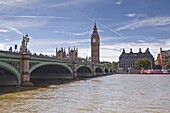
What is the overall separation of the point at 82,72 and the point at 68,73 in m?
30.9

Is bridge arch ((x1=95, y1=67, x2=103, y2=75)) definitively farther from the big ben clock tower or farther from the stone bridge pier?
the stone bridge pier

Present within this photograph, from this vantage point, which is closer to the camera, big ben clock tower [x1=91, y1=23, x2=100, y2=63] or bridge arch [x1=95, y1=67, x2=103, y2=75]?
bridge arch [x1=95, y1=67, x2=103, y2=75]

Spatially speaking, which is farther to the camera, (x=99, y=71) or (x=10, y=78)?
(x=99, y=71)

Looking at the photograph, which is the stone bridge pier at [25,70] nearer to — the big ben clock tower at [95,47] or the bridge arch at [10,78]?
the bridge arch at [10,78]

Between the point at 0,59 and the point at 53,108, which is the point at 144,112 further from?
the point at 0,59

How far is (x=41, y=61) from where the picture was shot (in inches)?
1703

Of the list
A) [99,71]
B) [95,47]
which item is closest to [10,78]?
[99,71]

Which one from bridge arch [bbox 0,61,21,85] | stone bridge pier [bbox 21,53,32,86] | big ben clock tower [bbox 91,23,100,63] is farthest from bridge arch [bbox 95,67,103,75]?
stone bridge pier [bbox 21,53,32,86]

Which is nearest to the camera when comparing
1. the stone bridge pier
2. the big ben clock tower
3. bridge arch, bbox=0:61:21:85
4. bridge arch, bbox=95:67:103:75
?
bridge arch, bbox=0:61:21:85

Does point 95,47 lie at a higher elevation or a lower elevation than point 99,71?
higher

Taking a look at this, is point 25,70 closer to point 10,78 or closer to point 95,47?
point 10,78

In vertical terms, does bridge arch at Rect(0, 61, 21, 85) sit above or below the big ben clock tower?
below

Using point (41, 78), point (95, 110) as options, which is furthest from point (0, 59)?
point (41, 78)

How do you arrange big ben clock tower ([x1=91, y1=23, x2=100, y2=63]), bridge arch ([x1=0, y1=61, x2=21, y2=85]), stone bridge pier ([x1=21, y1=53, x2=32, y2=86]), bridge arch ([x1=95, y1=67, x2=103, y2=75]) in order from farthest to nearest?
1. big ben clock tower ([x1=91, y1=23, x2=100, y2=63])
2. bridge arch ([x1=95, y1=67, x2=103, y2=75])
3. stone bridge pier ([x1=21, y1=53, x2=32, y2=86])
4. bridge arch ([x1=0, y1=61, x2=21, y2=85])
